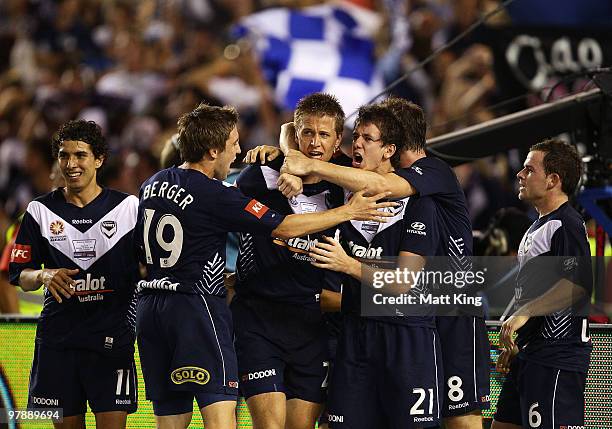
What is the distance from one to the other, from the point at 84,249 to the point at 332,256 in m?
1.49

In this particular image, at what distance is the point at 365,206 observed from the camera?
516cm

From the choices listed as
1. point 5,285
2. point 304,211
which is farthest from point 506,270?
point 5,285

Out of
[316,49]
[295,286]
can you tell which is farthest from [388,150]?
[316,49]

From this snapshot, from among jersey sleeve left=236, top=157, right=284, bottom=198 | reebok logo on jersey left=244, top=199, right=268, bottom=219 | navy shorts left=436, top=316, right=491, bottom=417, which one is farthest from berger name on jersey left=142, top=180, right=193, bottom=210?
navy shorts left=436, top=316, right=491, bottom=417

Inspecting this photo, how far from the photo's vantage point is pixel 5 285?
328 inches

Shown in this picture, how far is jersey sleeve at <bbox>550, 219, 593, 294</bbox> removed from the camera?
222 inches

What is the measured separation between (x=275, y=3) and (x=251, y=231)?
26.0 ft

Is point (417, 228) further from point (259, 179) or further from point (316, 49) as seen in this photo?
point (316, 49)

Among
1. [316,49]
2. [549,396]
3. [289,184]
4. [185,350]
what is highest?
[316,49]

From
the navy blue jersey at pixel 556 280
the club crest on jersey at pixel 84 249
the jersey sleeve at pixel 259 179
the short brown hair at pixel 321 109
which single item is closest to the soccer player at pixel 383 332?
the short brown hair at pixel 321 109

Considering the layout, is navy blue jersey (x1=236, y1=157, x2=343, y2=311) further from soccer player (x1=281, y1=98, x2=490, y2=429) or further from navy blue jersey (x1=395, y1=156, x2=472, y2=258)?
navy blue jersey (x1=395, y1=156, x2=472, y2=258)

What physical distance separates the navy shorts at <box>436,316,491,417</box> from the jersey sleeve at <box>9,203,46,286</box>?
7.44 feet

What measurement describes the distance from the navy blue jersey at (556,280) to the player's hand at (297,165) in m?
1.42

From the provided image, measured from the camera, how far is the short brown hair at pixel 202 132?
5.27 m
